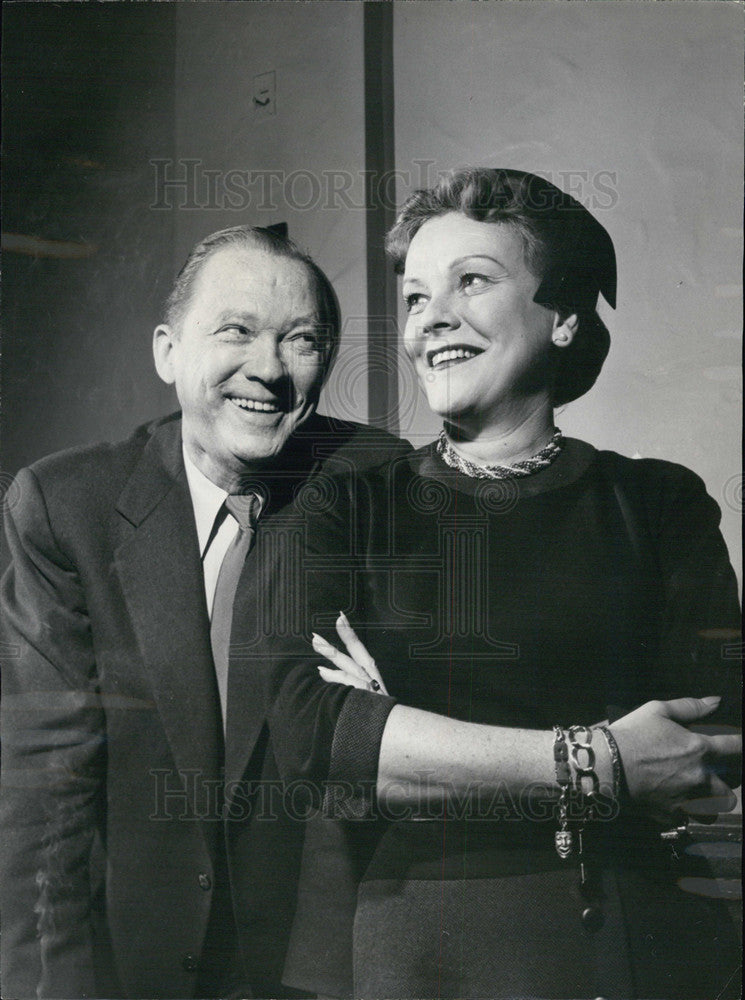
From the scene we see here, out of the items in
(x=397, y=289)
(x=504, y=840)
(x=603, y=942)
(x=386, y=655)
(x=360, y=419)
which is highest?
(x=397, y=289)

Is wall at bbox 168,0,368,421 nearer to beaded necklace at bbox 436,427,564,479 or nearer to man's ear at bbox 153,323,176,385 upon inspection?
man's ear at bbox 153,323,176,385

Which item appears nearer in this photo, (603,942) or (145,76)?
(603,942)

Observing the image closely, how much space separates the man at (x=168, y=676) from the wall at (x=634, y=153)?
0.33 m

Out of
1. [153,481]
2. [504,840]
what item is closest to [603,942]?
[504,840]

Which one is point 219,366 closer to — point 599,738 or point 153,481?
point 153,481

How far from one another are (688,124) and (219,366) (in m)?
1.23

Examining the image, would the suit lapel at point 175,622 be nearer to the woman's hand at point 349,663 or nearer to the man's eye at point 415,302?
the woman's hand at point 349,663

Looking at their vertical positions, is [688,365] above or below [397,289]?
below

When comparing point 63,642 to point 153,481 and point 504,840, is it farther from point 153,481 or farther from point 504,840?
point 504,840

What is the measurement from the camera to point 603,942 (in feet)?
6.97

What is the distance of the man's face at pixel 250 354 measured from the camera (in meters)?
2.19

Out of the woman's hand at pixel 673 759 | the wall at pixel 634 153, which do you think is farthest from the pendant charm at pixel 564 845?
the wall at pixel 634 153

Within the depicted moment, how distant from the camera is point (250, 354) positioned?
2.19 meters

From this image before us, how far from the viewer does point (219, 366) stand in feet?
7.23
